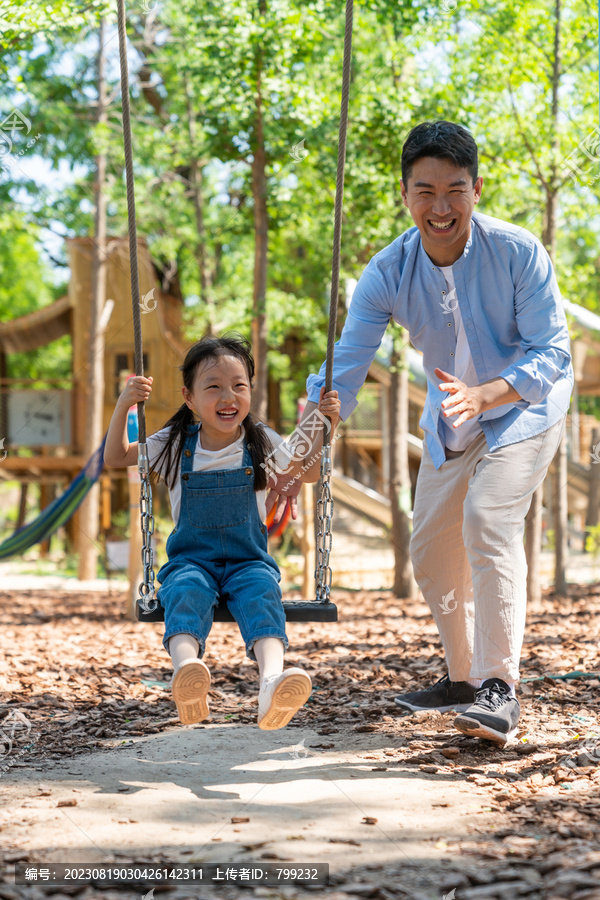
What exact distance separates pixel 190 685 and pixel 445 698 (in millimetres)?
1213

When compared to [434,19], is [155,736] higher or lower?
lower

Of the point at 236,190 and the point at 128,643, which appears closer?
the point at 128,643

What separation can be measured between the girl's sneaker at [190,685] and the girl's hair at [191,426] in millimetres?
786

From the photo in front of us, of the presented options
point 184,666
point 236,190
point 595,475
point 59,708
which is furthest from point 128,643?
point 236,190

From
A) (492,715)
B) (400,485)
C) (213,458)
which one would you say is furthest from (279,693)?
(400,485)

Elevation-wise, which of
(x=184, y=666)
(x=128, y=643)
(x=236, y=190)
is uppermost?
(x=236, y=190)

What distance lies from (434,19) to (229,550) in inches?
190

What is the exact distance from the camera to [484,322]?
2912 millimetres

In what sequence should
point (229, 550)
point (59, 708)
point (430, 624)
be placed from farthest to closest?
point (430, 624) → point (59, 708) → point (229, 550)

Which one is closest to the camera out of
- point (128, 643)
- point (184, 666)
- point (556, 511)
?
point (184, 666)

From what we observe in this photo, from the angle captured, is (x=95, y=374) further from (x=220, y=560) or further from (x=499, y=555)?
(x=499, y=555)

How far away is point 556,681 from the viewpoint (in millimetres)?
3783

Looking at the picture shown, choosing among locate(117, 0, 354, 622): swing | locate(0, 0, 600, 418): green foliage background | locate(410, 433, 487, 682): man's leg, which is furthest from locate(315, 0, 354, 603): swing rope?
locate(0, 0, 600, 418): green foliage background

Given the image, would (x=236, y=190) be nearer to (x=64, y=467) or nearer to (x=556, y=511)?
(x=64, y=467)
